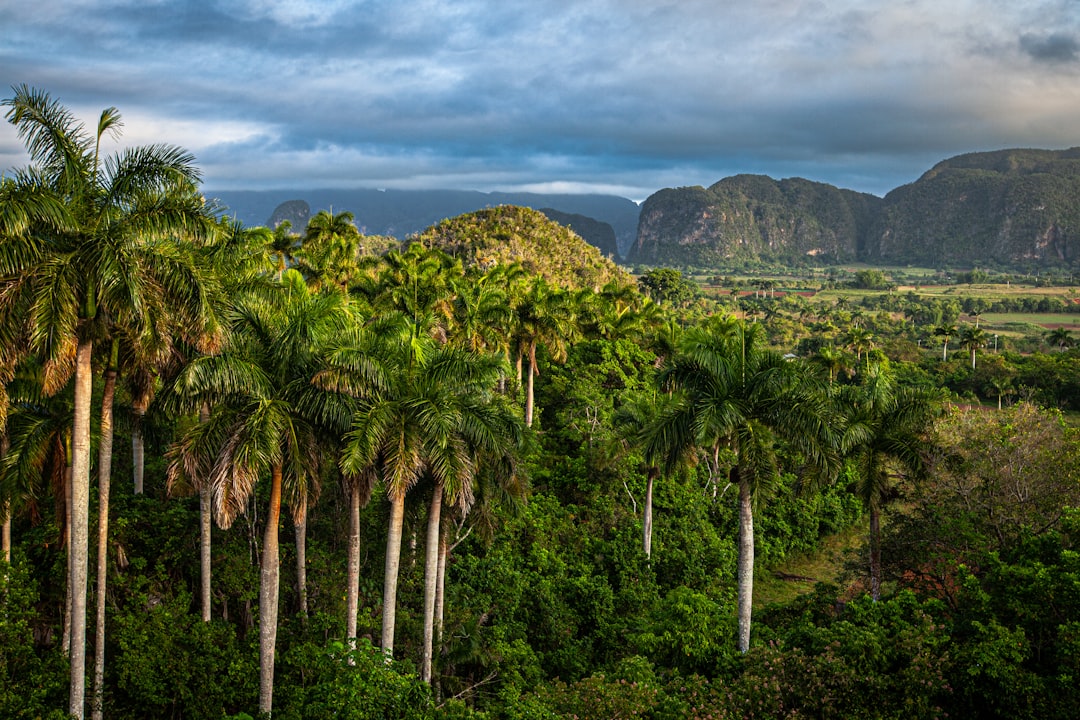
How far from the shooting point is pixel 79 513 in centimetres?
1323

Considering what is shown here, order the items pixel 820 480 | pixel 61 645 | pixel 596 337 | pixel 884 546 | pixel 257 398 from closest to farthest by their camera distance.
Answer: pixel 257 398, pixel 61 645, pixel 820 480, pixel 884 546, pixel 596 337

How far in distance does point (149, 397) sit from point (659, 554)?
65.6 ft

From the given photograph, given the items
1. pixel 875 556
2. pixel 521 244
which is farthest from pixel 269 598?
pixel 521 244

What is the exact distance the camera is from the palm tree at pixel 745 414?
18.4 m

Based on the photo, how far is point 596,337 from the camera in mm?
47656

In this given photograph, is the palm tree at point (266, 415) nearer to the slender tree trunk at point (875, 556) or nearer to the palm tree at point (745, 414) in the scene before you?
the palm tree at point (745, 414)

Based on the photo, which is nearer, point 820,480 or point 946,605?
point 946,605

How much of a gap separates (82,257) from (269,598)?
760cm

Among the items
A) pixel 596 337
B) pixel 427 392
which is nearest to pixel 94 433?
pixel 427 392

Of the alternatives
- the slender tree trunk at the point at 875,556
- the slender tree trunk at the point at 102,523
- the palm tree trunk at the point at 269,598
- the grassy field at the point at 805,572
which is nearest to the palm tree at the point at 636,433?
the grassy field at the point at 805,572

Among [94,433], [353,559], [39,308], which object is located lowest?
[353,559]

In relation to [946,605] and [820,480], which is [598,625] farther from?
[946,605]

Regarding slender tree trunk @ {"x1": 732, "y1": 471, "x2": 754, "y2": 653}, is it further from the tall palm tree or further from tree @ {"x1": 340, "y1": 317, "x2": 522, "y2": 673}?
tree @ {"x1": 340, "y1": 317, "x2": 522, "y2": 673}

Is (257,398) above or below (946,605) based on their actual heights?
above
